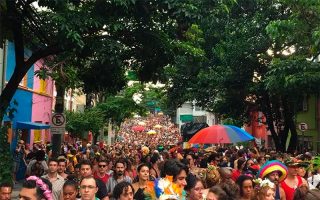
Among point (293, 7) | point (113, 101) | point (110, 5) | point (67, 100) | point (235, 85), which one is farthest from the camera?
point (67, 100)

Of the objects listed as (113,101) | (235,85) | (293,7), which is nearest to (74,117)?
(113,101)

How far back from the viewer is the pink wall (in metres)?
25.6

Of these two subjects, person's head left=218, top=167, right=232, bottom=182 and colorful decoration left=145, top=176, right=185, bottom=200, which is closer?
colorful decoration left=145, top=176, right=185, bottom=200

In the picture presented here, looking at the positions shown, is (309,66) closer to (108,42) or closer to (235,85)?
(235,85)

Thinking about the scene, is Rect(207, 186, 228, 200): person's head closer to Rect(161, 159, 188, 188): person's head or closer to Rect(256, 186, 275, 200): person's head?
Rect(256, 186, 275, 200): person's head

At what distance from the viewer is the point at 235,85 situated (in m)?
24.0

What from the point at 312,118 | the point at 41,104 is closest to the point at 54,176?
the point at 41,104

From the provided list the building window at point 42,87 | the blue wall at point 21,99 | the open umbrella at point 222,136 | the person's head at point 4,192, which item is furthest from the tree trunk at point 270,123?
the person's head at point 4,192

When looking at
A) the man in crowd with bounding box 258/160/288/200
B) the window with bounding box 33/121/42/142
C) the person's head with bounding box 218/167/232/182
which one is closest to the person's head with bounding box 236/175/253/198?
the man in crowd with bounding box 258/160/288/200

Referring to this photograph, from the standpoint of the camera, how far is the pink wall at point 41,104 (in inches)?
1007

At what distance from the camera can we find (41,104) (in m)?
27.2

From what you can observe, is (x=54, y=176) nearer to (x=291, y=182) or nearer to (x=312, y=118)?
(x=291, y=182)

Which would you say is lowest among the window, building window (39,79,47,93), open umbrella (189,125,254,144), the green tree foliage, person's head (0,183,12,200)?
person's head (0,183,12,200)

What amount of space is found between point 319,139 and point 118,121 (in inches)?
463
